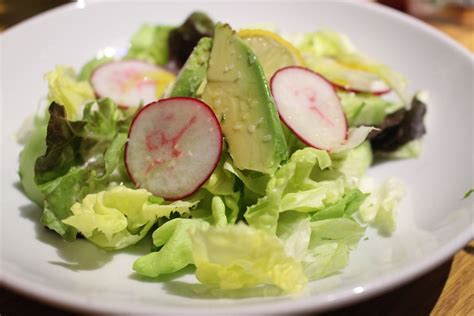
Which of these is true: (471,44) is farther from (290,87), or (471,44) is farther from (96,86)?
(96,86)

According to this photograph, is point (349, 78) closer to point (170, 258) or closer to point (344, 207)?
point (344, 207)

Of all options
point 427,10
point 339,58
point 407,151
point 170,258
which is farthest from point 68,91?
point 427,10

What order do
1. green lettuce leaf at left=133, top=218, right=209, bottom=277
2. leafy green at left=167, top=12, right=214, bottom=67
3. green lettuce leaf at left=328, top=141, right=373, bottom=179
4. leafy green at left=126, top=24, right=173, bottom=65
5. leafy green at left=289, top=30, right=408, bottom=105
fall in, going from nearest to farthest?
green lettuce leaf at left=133, top=218, right=209, bottom=277 → green lettuce leaf at left=328, top=141, right=373, bottom=179 → leafy green at left=289, top=30, right=408, bottom=105 → leafy green at left=167, top=12, right=214, bottom=67 → leafy green at left=126, top=24, right=173, bottom=65

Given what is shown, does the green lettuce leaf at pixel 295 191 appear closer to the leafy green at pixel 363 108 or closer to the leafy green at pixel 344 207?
the leafy green at pixel 344 207

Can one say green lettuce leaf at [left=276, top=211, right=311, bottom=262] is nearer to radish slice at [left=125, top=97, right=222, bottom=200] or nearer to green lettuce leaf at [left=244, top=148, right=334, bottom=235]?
green lettuce leaf at [left=244, top=148, right=334, bottom=235]

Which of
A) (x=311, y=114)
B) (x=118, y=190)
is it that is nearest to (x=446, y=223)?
(x=311, y=114)

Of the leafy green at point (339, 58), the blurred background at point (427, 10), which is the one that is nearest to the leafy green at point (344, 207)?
the leafy green at point (339, 58)

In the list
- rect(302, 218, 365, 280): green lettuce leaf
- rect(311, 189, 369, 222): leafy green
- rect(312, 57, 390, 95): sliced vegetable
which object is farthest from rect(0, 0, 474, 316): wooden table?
rect(312, 57, 390, 95): sliced vegetable

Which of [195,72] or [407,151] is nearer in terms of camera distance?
[195,72]
